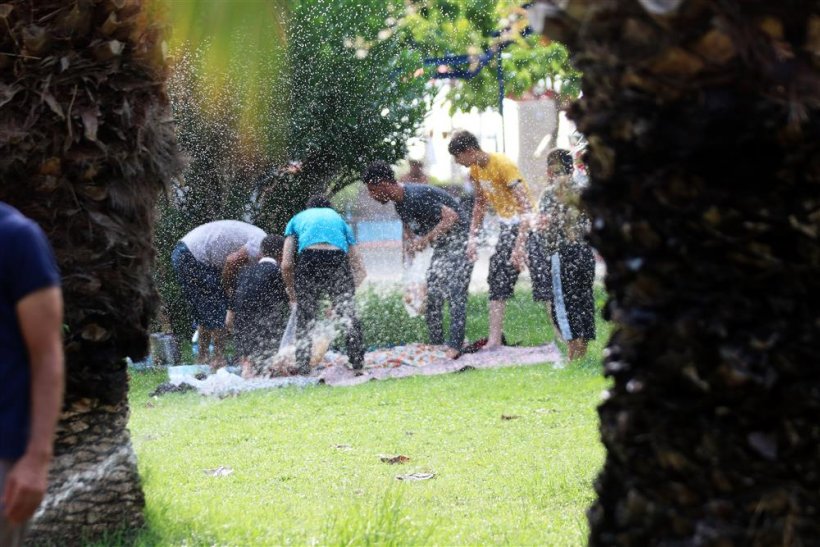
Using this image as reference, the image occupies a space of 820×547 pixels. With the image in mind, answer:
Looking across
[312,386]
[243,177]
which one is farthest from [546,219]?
[243,177]

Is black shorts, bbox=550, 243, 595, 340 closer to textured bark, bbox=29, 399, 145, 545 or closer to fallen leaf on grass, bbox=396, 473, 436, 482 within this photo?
fallen leaf on grass, bbox=396, 473, 436, 482

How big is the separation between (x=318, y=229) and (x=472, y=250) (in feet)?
5.25

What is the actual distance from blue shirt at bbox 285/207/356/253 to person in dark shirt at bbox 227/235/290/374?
1.35ft

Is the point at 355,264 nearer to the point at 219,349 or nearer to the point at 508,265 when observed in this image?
the point at 508,265

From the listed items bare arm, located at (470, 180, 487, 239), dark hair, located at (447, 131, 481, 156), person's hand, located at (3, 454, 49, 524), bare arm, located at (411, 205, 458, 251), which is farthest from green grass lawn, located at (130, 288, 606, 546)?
dark hair, located at (447, 131, 481, 156)

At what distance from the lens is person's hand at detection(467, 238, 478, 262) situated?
11.8m

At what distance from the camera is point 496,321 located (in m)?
12.2

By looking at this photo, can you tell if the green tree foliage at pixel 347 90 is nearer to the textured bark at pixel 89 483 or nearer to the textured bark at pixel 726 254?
the textured bark at pixel 89 483

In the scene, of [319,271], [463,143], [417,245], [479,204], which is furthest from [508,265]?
[319,271]

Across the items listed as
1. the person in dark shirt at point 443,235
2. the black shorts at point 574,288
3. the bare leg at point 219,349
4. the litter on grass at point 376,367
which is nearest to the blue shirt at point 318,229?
the person in dark shirt at point 443,235

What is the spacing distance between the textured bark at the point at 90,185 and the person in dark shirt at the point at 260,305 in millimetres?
6557

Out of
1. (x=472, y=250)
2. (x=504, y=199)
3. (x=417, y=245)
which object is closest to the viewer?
(x=504, y=199)

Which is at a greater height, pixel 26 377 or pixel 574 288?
pixel 26 377

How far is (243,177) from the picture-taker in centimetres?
1523
